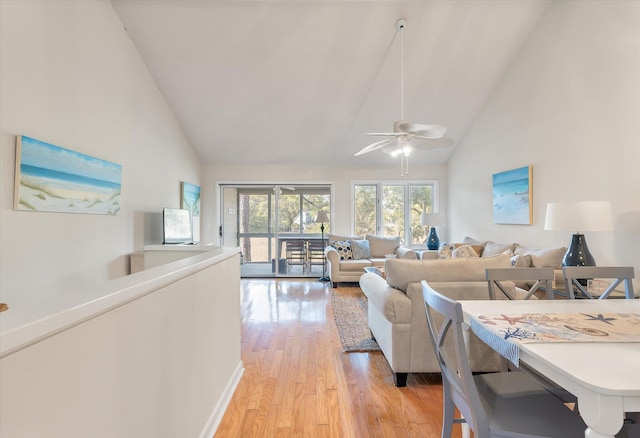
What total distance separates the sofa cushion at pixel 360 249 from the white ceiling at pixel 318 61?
1.91 metres

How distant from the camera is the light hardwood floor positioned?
1896mm

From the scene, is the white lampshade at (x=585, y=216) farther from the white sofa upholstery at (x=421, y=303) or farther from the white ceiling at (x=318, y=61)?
the white ceiling at (x=318, y=61)

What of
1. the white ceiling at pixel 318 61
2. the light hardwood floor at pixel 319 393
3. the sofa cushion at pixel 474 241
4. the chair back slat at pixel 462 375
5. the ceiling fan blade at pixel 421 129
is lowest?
the light hardwood floor at pixel 319 393

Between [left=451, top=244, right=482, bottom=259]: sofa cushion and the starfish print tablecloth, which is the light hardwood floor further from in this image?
[left=451, top=244, right=482, bottom=259]: sofa cushion

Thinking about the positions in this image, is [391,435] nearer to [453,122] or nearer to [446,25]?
[446,25]

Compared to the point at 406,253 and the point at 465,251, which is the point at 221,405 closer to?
the point at 465,251

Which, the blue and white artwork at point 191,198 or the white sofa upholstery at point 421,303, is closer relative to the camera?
the white sofa upholstery at point 421,303

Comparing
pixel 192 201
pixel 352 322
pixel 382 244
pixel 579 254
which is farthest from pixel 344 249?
pixel 579 254

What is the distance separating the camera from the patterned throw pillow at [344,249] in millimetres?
5887

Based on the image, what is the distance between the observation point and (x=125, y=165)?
3791 millimetres

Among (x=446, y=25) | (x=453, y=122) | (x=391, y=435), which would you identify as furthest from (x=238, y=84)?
(x=391, y=435)

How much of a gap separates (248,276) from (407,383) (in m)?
4.76

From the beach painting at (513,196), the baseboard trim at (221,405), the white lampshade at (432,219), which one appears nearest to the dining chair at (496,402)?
the baseboard trim at (221,405)

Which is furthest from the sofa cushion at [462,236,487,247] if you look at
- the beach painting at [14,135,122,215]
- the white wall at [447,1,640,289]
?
the beach painting at [14,135,122,215]
